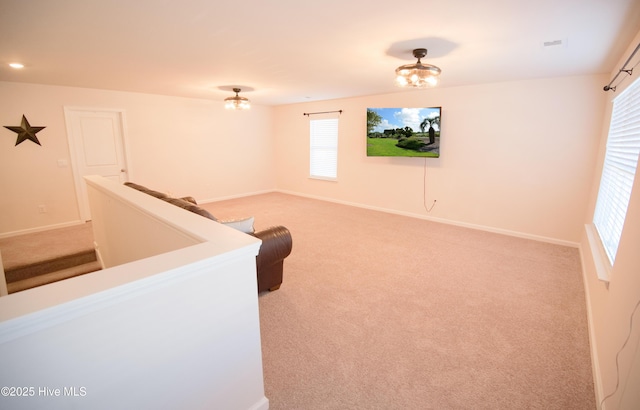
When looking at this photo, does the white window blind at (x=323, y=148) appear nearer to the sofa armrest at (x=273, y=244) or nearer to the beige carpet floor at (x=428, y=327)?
the beige carpet floor at (x=428, y=327)

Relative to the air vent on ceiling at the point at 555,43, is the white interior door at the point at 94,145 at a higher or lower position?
lower

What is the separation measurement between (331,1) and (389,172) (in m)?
4.18

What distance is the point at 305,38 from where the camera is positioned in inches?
99.4

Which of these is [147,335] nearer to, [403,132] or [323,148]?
[403,132]

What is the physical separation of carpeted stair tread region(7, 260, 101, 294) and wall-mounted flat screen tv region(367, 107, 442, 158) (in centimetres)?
488

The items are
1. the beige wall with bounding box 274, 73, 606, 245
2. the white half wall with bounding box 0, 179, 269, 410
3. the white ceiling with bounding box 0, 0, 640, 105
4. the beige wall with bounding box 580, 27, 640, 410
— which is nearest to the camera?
the white half wall with bounding box 0, 179, 269, 410

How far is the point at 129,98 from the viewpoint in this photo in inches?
210

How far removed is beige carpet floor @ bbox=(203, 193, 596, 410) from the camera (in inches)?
68.7

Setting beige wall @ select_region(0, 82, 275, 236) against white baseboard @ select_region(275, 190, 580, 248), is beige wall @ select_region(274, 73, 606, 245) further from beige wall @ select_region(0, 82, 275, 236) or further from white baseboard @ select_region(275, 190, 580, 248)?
beige wall @ select_region(0, 82, 275, 236)

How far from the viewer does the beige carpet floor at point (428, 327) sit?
5.73ft

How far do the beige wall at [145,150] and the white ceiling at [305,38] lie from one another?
2.16 feet

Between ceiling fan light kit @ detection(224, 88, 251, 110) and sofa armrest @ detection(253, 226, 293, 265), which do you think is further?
ceiling fan light kit @ detection(224, 88, 251, 110)

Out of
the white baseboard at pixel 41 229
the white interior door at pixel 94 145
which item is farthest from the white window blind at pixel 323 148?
the white baseboard at pixel 41 229

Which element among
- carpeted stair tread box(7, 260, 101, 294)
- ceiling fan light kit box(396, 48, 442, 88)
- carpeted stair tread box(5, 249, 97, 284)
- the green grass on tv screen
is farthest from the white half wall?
the green grass on tv screen
